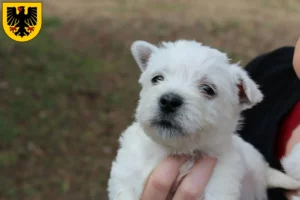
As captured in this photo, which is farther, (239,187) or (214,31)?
(214,31)

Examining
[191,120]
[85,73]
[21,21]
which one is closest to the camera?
[191,120]

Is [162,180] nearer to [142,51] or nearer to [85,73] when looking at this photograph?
[142,51]

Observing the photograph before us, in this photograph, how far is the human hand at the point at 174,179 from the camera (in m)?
2.07

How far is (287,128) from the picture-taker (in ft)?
7.84

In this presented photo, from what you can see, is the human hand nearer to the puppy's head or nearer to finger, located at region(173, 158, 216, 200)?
finger, located at region(173, 158, 216, 200)

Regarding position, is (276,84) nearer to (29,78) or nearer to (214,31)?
(29,78)

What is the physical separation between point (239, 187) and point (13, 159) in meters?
3.40

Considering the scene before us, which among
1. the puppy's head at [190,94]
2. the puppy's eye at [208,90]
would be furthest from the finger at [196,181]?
the puppy's eye at [208,90]

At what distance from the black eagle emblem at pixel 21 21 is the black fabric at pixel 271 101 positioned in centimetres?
251

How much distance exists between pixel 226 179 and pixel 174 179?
243 millimetres

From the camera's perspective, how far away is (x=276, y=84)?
2.73 m

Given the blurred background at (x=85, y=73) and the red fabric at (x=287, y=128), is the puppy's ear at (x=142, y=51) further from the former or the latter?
the blurred background at (x=85, y=73)

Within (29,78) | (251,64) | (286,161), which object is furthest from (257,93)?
(29,78)

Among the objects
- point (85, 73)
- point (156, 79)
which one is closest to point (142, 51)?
point (156, 79)
